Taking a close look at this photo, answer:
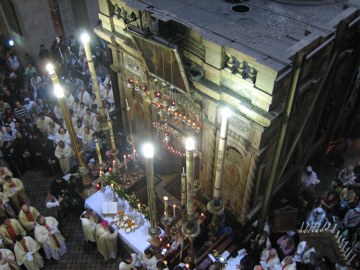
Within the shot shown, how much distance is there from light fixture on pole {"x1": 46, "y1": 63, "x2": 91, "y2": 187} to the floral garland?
2.23 ft

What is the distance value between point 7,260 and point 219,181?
623 centimetres

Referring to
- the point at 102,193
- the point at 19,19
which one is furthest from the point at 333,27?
the point at 19,19

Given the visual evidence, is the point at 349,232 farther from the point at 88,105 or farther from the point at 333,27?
the point at 88,105

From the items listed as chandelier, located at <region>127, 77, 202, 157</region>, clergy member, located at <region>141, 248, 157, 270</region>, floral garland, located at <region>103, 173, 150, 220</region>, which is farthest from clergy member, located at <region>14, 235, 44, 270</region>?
chandelier, located at <region>127, 77, 202, 157</region>

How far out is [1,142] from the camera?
13.8 m

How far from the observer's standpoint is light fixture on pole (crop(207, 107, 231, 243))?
7.78 metres

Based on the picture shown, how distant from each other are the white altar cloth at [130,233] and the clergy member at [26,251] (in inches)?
75.6

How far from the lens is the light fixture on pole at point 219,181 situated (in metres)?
7.78

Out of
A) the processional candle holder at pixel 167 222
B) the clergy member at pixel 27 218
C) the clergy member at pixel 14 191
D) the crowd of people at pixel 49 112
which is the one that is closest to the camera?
the processional candle holder at pixel 167 222

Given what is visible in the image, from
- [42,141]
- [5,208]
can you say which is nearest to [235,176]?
[42,141]

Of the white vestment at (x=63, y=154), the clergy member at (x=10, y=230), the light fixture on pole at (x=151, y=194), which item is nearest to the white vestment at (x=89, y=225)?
the clergy member at (x=10, y=230)

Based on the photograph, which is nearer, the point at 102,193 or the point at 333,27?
the point at 333,27

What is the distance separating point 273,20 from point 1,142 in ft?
34.4

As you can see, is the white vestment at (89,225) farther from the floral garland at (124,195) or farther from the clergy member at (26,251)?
the clergy member at (26,251)
